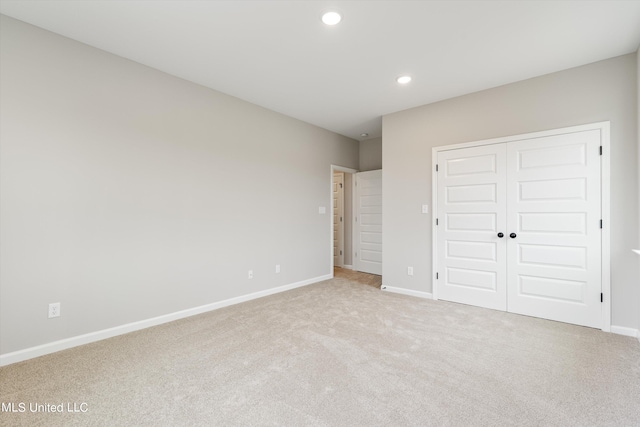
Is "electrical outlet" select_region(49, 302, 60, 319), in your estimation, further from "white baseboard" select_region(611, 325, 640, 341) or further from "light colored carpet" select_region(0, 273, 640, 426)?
"white baseboard" select_region(611, 325, 640, 341)

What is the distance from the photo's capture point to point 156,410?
168cm

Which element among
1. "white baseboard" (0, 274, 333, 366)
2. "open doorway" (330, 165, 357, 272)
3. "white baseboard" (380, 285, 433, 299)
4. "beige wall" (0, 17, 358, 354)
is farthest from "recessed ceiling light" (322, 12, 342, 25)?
"open doorway" (330, 165, 357, 272)

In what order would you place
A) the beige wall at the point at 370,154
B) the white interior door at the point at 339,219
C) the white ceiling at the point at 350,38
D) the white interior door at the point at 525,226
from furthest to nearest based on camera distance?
Result: the white interior door at the point at 339,219, the beige wall at the point at 370,154, the white interior door at the point at 525,226, the white ceiling at the point at 350,38

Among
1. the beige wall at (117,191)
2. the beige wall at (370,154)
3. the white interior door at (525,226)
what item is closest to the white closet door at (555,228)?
the white interior door at (525,226)

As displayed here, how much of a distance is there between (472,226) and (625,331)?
1650mm

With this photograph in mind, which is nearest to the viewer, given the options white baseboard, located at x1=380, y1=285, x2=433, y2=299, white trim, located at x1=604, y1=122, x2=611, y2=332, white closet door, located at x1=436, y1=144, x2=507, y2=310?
white trim, located at x1=604, y1=122, x2=611, y2=332

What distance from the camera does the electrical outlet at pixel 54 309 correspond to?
2.41 m

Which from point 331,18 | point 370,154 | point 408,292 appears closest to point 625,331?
point 408,292

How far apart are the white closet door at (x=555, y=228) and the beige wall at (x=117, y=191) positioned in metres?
3.12

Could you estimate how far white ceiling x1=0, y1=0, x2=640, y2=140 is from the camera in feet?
7.03

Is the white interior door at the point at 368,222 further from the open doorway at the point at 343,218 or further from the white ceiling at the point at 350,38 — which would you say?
the white ceiling at the point at 350,38

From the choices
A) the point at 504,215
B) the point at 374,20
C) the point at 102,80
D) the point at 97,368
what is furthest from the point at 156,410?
the point at 504,215

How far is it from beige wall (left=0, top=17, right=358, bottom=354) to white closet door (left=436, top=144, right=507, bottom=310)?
7.91 ft

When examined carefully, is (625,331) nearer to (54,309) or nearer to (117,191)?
(117,191)
